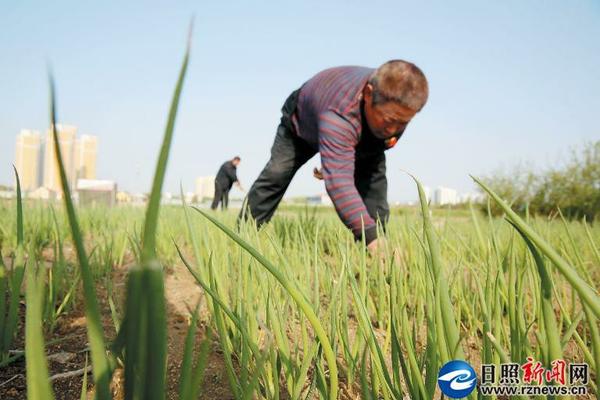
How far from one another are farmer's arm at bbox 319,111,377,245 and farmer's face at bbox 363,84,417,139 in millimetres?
105

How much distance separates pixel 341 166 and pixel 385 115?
29cm

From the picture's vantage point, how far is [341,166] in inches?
73.8

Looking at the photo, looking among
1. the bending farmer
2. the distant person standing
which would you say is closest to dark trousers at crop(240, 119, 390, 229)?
the bending farmer

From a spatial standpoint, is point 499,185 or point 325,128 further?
point 499,185

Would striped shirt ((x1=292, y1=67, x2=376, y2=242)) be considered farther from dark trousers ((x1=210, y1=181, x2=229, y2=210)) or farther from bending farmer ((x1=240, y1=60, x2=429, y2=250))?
dark trousers ((x1=210, y1=181, x2=229, y2=210))

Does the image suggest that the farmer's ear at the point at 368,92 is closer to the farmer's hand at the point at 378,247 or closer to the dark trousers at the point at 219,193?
the farmer's hand at the point at 378,247

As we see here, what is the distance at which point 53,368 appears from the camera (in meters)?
0.78

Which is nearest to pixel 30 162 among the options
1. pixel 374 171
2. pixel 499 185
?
pixel 499 185

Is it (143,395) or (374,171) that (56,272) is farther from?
(374,171)

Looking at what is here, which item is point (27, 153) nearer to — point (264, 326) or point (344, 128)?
point (344, 128)

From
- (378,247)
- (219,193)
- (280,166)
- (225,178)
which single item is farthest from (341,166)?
(225,178)

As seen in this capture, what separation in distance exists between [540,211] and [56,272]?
40.8 feet

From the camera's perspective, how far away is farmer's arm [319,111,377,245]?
183 centimetres

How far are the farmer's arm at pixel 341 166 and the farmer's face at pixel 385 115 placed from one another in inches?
4.1
